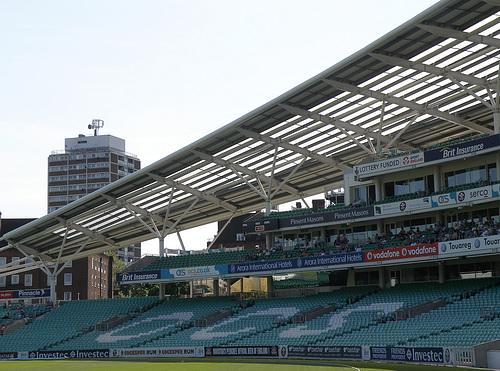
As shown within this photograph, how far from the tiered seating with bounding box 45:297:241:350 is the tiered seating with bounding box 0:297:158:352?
7.20ft

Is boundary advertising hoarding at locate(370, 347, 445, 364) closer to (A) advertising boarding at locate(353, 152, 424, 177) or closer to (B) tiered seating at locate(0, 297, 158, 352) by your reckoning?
(A) advertising boarding at locate(353, 152, 424, 177)

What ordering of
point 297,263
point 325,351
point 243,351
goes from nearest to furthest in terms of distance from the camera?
point 325,351 < point 243,351 < point 297,263

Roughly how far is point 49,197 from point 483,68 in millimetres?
130383

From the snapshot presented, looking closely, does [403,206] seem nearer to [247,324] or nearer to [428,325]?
[428,325]

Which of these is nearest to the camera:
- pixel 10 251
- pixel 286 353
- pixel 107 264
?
pixel 286 353

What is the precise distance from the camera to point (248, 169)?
67250 millimetres

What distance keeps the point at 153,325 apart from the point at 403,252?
25631 mm

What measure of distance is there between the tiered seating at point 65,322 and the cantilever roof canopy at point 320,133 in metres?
6.80

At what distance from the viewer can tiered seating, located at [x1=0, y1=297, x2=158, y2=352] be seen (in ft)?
217

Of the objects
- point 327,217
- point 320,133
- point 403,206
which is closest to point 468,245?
point 403,206

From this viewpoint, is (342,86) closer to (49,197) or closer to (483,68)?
(483,68)

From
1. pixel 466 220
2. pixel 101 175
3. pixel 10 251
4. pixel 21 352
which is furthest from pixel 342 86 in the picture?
pixel 101 175

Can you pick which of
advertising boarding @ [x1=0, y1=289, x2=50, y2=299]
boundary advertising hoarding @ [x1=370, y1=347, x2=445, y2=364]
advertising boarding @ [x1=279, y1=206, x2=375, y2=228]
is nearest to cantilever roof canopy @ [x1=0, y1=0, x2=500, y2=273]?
advertising boarding @ [x1=0, y1=289, x2=50, y2=299]

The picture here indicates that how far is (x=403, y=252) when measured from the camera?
2029 inches
